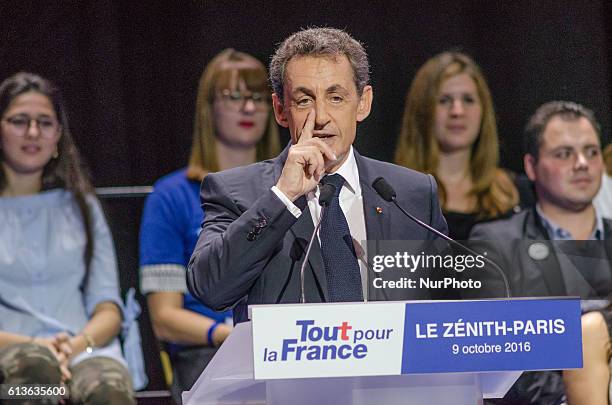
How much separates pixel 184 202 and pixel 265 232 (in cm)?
226

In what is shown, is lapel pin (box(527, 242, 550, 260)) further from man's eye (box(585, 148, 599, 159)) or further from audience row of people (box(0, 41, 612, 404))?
man's eye (box(585, 148, 599, 159))

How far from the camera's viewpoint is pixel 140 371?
14.2 feet

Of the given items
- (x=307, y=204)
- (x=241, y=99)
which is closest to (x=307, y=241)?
(x=307, y=204)

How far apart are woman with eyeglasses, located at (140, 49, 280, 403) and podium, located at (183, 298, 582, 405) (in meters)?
2.46

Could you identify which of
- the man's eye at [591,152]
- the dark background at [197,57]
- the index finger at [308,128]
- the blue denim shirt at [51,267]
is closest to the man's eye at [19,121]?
the dark background at [197,57]

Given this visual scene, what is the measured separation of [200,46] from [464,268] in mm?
1596

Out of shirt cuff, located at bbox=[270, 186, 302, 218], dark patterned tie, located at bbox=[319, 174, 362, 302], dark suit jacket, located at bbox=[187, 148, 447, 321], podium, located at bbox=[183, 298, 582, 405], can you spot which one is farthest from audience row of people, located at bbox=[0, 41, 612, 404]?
podium, located at bbox=[183, 298, 582, 405]

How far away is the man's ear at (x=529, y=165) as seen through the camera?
4.55m

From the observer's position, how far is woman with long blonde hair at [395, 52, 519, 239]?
453 cm

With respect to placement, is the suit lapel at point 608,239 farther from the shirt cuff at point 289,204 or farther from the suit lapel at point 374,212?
the shirt cuff at point 289,204

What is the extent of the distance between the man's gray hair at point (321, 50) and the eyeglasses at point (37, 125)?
2.19m

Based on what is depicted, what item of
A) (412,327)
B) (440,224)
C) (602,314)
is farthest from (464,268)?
(412,327)

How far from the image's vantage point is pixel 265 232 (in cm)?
212

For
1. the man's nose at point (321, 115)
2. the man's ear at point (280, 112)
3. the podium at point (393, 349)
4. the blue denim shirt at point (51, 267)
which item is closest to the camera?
the podium at point (393, 349)
